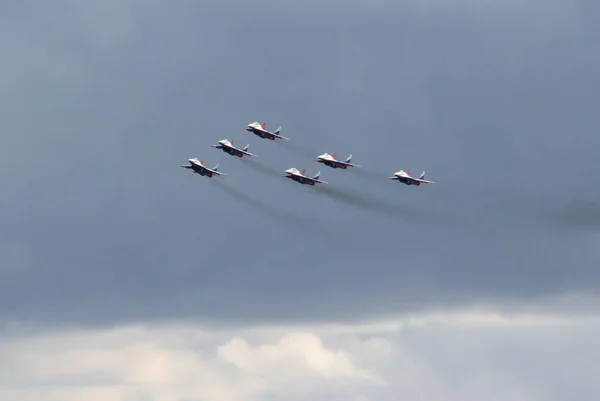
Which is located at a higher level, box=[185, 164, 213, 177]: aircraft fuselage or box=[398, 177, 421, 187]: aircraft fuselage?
box=[398, 177, 421, 187]: aircraft fuselage

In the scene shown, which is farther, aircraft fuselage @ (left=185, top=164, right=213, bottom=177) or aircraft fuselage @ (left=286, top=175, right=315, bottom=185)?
aircraft fuselage @ (left=286, top=175, right=315, bottom=185)

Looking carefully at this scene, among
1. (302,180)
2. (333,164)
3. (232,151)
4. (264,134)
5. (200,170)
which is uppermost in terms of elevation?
(264,134)

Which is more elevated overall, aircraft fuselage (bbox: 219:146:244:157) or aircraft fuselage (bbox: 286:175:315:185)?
aircraft fuselage (bbox: 219:146:244:157)

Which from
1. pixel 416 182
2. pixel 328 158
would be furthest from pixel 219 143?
pixel 416 182

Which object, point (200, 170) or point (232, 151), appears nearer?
point (200, 170)

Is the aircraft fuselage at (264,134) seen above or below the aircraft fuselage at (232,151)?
above

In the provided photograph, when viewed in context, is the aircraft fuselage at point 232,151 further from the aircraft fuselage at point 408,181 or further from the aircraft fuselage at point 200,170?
the aircraft fuselage at point 408,181

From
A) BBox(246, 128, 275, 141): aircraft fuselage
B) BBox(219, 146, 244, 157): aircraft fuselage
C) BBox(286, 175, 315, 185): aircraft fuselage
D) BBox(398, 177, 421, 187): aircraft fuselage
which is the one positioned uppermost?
BBox(246, 128, 275, 141): aircraft fuselage

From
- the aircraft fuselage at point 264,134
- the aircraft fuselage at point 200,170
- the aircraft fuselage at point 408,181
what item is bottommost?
the aircraft fuselage at point 200,170

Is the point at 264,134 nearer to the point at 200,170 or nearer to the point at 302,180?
the point at 302,180

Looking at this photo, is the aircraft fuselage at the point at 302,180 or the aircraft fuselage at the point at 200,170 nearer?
the aircraft fuselage at the point at 200,170

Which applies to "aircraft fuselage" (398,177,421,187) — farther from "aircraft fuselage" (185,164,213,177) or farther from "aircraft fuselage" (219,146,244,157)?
"aircraft fuselage" (185,164,213,177)

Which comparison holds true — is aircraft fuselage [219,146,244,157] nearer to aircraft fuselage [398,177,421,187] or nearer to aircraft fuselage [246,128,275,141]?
aircraft fuselage [246,128,275,141]

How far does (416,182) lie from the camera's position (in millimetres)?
159500
